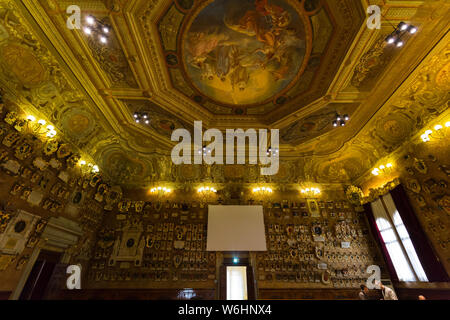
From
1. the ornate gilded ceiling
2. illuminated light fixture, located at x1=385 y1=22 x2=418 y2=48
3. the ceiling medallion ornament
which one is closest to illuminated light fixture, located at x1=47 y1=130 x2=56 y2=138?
the ornate gilded ceiling

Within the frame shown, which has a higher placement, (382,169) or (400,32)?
(400,32)

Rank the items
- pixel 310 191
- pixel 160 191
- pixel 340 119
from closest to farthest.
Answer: pixel 340 119 < pixel 160 191 < pixel 310 191

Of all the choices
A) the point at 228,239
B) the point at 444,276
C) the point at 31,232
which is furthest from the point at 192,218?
the point at 444,276

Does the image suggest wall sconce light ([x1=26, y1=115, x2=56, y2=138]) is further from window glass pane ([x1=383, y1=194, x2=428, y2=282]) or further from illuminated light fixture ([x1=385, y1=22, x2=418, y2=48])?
window glass pane ([x1=383, y1=194, x2=428, y2=282])

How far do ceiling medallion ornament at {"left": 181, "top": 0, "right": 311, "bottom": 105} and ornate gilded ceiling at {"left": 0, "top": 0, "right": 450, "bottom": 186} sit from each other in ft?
0.13

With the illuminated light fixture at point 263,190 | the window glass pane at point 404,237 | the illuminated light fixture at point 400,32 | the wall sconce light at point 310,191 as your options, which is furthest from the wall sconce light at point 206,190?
the illuminated light fixture at point 400,32

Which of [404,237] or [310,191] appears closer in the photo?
[404,237]

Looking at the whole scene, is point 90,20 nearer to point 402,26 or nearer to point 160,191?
point 160,191

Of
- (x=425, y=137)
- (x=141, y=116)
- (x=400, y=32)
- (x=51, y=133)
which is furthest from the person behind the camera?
(x=141, y=116)

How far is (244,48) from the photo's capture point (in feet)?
27.8

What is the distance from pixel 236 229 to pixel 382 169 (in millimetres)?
9446

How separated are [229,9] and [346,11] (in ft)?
13.3

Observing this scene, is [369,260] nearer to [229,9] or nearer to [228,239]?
[228,239]

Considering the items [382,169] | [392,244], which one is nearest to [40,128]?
[382,169]
